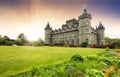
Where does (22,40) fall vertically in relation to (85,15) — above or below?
below

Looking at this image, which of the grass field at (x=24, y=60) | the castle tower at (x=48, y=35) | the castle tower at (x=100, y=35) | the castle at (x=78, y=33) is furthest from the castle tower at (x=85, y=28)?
the grass field at (x=24, y=60)

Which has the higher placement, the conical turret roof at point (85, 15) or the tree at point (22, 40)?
the conical turret roof at point (85, 15)

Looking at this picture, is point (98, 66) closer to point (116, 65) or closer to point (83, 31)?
point (116, 65)

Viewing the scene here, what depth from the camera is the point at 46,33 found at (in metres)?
98.8

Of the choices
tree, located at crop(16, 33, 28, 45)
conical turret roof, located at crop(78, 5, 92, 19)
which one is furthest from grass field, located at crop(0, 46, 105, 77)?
conical turret roof, located at crop(78, 5, 92, 19)

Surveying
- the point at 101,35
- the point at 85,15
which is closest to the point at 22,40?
the point at 85,15

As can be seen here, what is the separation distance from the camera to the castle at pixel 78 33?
74875mm

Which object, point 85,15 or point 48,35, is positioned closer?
point 85,15

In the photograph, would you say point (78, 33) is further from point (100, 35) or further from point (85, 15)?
point (100, 35)

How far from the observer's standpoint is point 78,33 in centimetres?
8038

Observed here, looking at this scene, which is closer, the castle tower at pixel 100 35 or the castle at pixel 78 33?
the castle at pixel 78 33

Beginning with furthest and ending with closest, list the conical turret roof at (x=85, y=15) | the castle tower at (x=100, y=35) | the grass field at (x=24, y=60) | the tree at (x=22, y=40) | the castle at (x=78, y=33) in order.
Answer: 1. the castle tower at (x=100, y=35)
2. the conical turret roof at (x=85, y=15)
3. the castle at (x=78, y=33)
4. the tree at (x=22, y=40)
5. the grass field at (x=24, y=60)

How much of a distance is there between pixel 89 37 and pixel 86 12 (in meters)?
13.0

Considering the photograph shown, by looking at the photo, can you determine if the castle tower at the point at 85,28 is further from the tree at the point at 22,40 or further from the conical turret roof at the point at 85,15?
the tree at the point at 22,40
